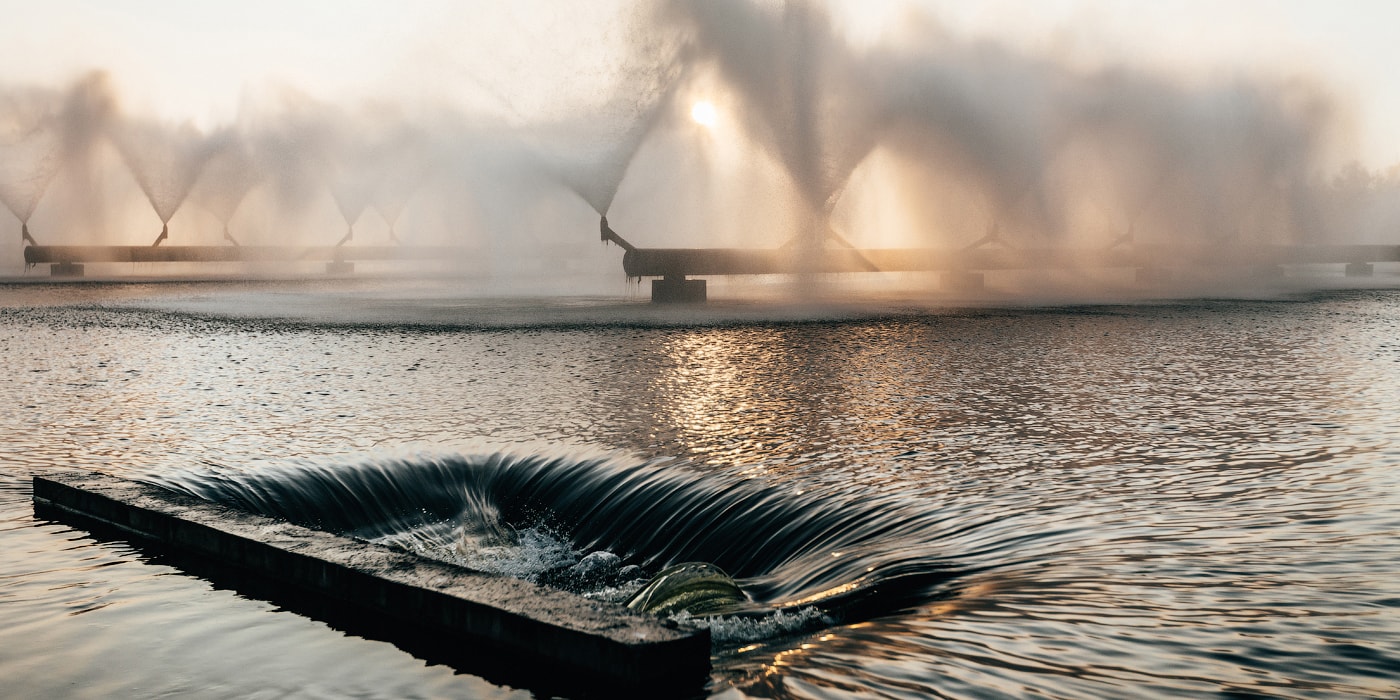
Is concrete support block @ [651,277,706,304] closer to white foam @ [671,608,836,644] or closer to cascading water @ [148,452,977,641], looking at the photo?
cascading water @ [148,452,977,641]

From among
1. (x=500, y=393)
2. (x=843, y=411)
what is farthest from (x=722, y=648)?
(x=500, y=393)

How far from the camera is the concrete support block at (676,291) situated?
3775 centimetres

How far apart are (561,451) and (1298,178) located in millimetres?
79685

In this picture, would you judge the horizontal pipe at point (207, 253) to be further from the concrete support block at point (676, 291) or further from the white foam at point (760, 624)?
the white foam at point (760, 624)

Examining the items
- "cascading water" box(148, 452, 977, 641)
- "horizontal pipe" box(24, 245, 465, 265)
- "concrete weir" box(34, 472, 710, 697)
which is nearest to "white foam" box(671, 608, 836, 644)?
Answer: "cascading water" box(148, 452, 977, 641)

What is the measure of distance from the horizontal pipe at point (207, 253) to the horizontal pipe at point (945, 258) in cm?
3764

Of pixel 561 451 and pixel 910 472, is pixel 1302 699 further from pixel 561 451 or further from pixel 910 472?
pixel 561 451

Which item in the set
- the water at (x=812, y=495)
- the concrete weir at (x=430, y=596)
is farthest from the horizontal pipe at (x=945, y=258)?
the concrete weir at (x=430, y=596)

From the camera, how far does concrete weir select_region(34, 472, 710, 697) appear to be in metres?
5.80

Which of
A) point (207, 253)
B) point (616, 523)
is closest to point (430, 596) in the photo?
point (616, 523)

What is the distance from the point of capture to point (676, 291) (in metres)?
37.8

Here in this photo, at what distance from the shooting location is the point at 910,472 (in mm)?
10078

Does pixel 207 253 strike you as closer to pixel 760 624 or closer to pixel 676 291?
pixel 676 291

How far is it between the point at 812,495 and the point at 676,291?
1125 inches
